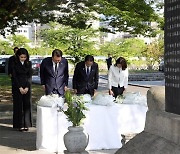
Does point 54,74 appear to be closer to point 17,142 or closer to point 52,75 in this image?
point 52,75

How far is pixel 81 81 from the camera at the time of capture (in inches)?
375

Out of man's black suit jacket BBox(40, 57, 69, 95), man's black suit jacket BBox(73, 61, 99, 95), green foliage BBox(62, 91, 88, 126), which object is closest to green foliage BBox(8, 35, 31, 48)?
man's black suit jacket BBox(73, 61, 99, 95)

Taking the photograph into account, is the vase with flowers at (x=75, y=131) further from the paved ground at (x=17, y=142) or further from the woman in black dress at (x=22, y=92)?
the woman in black dress at (x=22, y=92)

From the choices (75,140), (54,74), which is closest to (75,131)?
(75,140)

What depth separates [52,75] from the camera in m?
9.12

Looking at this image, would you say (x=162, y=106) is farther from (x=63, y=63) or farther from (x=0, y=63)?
(x=0, y=63)

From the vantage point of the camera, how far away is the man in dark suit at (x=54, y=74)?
9.09 metres

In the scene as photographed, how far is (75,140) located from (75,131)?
16 cm

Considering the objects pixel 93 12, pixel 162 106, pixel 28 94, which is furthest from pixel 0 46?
pixel 162 106

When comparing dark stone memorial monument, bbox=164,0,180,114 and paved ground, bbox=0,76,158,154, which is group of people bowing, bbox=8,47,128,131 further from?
dark stone memorial monument, bbox=164,0,180,114

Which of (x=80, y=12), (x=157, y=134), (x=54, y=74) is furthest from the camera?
(x=80, y=12)

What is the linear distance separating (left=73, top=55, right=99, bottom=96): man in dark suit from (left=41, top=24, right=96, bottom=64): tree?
83.4 feet

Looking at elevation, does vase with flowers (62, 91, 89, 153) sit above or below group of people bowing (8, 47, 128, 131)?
below

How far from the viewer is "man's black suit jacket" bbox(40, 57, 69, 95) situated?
29.8ft
